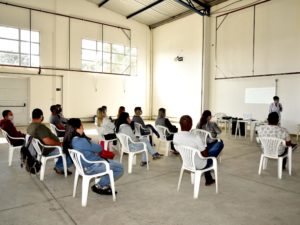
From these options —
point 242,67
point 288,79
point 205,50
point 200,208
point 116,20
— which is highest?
point 116,20

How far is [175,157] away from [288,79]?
5.64 m

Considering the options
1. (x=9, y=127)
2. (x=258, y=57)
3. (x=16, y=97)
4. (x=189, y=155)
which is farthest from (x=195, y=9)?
(x=189, y=155)

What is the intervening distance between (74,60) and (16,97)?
2.99 meters

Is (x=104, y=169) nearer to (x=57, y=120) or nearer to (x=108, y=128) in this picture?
(x=108, y=128)

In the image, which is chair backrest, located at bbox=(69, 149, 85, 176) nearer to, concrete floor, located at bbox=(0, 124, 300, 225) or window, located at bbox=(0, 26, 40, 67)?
concrete floor, located at bbox=(0, 124, 300, 225)

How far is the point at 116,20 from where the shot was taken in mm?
13164

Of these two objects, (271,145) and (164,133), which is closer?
(271,145)

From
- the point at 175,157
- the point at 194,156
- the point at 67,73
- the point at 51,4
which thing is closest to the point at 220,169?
the point at 175,157

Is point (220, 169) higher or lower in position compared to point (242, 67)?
lower

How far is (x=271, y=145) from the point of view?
13.1 ft

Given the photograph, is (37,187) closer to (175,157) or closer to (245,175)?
(175,157)

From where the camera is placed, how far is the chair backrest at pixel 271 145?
3.91 m

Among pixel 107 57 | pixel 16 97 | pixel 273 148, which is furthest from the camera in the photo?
pixel 107 57

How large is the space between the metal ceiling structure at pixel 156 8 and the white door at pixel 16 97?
5.23 metres
